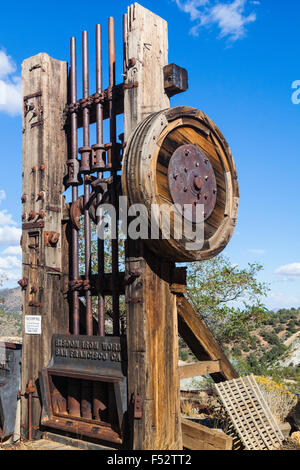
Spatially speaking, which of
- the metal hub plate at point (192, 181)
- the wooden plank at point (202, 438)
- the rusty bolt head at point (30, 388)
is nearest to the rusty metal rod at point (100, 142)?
the metal hub plate at point (192, 181)

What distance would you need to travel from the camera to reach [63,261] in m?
7.58

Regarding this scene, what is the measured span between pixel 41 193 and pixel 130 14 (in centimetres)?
276

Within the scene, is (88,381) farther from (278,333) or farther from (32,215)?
(278,333)

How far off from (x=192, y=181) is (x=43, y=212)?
2.39 m

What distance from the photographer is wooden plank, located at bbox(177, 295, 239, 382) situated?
6.68m

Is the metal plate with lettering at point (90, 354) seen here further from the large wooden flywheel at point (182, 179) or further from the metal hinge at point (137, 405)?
the large wooden flywheel at point (182, 179)

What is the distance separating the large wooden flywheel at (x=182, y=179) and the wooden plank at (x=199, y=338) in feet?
2.75

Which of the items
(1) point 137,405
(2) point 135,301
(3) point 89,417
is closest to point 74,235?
(2) point 135,301

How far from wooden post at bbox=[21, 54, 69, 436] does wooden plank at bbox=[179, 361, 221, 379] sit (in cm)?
199

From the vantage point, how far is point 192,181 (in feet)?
20.7

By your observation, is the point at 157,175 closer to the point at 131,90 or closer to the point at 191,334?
the point at 131,90

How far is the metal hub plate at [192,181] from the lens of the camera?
606 centimetres

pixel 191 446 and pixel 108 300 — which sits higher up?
pixel 108 300
